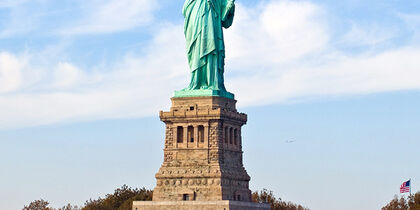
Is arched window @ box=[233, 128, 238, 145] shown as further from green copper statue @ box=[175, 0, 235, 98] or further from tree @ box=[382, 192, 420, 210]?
tree @ box=[382, 192, 420, 210]

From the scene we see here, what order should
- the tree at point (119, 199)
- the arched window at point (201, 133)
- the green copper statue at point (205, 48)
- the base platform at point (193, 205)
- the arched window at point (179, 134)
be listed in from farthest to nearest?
the tree at point (119, 199) → the green copper statue at point (205, 48) → the arched window at point (179, 134) → the arched window at point (201, 133) → the base platform at point (193, 205)

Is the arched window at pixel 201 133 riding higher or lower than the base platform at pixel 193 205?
higher

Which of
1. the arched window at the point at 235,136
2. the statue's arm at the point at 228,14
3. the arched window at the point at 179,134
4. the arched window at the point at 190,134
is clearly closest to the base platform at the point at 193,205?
the arched window at the point at 179,134

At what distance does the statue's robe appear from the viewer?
231 ft

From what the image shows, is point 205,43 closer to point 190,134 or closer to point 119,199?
point 190,134

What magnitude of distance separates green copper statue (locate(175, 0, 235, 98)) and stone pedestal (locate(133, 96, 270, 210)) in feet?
2.81

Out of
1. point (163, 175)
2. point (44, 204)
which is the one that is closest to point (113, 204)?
point (44, 204)

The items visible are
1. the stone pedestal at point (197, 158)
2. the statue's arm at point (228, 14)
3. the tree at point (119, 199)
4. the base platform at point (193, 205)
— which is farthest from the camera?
the tree at point (119, 199)

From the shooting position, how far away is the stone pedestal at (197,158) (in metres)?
67.9

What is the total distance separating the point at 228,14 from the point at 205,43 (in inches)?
121

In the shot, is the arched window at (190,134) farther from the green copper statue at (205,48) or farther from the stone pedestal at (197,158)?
the green copper statue at (205,48)

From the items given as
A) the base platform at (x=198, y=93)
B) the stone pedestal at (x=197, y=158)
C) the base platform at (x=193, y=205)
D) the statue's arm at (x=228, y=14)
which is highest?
the statue's arm at (x=228, y=14)

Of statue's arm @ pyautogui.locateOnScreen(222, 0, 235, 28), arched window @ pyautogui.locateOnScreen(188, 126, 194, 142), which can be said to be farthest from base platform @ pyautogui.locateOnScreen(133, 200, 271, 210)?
statue's arm @ pyautogui.locateOnScreen(222, 0, 235, 28)

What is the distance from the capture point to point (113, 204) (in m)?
89.2
